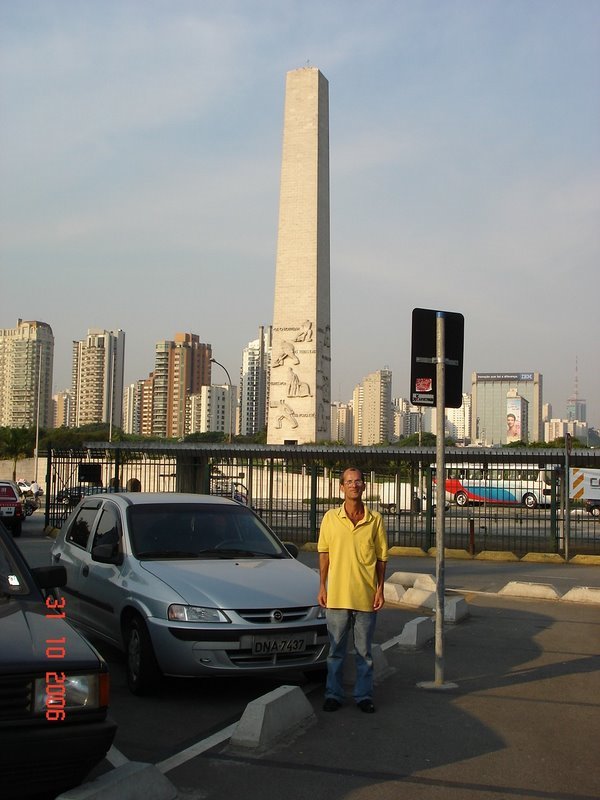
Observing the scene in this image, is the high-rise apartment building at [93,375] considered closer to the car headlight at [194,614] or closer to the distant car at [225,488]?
the distant car at [225,488]

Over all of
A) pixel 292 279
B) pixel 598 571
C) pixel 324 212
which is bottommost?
pixel 598 571

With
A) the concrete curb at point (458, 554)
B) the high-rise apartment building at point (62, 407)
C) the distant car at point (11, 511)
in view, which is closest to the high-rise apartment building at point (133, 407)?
the high-rise apartment building at point (62, 407)

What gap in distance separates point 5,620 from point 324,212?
131 ft

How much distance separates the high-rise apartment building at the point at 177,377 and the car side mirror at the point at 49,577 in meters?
136

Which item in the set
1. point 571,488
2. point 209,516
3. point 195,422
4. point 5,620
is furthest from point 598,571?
point 195,422

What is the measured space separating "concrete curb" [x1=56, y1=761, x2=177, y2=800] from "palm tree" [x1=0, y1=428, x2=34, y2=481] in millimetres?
85206

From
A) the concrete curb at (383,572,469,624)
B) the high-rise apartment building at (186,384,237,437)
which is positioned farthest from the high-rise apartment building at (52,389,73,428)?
the concrete curb at (383,572,469,624)

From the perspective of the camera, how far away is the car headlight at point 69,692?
13.4 ft

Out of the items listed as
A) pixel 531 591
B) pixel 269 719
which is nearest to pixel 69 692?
pixel 269 719

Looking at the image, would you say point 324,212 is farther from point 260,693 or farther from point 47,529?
point 260,693

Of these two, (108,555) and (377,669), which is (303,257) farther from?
(377,669)

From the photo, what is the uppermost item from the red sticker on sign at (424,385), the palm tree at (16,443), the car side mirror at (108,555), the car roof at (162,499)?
the palm tree at (16,443)

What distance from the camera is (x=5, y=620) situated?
4.61 metres

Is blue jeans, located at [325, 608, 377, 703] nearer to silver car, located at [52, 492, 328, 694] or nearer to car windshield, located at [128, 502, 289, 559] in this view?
silver car, located at [52, 492, 328, 694]
